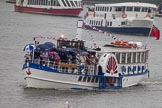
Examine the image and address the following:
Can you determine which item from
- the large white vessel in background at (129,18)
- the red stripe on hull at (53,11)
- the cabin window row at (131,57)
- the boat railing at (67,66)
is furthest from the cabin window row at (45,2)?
the boat railing at (67,66)

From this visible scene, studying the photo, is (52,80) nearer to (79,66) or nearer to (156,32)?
(79,66)

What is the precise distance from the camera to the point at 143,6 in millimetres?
111312

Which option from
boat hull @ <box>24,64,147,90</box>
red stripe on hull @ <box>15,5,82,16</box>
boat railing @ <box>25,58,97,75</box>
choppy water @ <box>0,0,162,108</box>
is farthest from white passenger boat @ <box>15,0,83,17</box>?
boat hull @ <box>24,64,147,90</box>

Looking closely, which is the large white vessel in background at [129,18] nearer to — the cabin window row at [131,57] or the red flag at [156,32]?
the red flag at [156,32]

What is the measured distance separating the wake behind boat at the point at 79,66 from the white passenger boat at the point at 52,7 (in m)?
96.2

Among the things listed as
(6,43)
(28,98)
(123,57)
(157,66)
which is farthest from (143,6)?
(28,98)

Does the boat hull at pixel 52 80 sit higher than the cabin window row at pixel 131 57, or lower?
lower

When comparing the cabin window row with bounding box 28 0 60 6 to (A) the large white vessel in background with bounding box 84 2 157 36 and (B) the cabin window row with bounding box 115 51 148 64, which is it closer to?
(A) the large white vessel in background with bounding box 84 2 157 36

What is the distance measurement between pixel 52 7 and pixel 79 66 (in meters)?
105

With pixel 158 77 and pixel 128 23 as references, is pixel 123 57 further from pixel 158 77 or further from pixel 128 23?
pixel 128 23

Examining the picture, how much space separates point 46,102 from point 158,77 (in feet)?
56.8

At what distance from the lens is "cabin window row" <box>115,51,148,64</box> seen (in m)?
51.2

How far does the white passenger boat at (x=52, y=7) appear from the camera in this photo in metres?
149

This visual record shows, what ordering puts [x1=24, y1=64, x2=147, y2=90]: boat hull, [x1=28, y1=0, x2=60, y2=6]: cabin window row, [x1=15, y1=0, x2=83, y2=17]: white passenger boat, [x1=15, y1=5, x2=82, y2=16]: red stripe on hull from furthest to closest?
[x1=28, y1=0, x2=60, y2=6]: cabin window row → [x1=15, y1=5, x2=82, y2=16]: red stripe on hull → [x1=15, y1=0, x2=83, y2=17]: white passenger boat → [x1=24, y1=64, x2=147, y2=90]: boat hull
